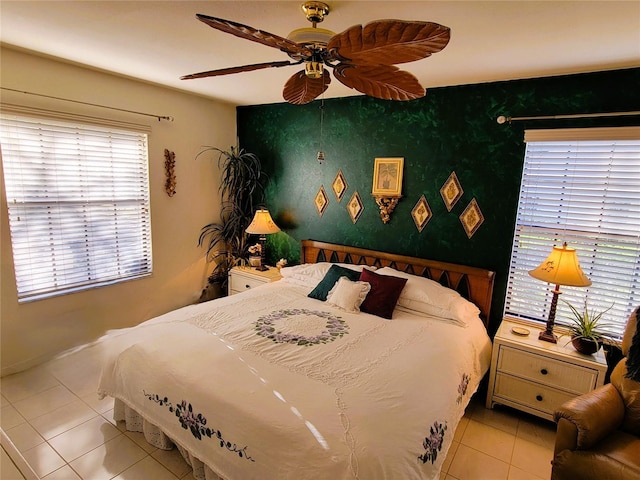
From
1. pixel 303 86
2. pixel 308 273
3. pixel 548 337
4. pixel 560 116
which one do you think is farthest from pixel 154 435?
pixel 560 116

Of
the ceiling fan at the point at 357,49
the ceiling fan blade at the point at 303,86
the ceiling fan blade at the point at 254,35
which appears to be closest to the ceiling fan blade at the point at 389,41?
the ceiling fan at the point at 357,49

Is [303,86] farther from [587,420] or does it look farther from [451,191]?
[587,420]

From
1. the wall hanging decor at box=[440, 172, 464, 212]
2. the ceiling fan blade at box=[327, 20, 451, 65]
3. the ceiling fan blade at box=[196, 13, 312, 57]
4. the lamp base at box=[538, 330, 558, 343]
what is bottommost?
the lamp base at box=[538, 330, 558, 343]

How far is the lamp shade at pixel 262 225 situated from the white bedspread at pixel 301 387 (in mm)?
1388

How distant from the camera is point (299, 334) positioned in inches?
94.3

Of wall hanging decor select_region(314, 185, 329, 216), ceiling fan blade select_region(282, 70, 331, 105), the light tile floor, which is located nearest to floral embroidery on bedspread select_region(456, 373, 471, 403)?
the light tile floor

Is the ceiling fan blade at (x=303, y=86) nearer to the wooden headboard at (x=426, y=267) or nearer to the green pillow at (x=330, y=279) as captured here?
the green pillow at (x=330, y=279)

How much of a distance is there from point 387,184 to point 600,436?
239 centimetres

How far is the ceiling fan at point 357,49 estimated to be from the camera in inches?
47.1

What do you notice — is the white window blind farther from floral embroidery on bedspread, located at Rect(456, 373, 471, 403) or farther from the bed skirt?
floral embroidery on bedspread, located at Rect(456, 373, 471, 403)

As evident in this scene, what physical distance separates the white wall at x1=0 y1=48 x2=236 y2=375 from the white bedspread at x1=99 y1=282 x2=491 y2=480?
127cm

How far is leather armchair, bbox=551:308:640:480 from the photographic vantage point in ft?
5.54

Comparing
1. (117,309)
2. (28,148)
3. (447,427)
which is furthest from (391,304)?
(28,148)

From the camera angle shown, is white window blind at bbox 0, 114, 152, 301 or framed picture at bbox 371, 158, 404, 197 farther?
framed picture at bbox 371, 158, 404, 197
